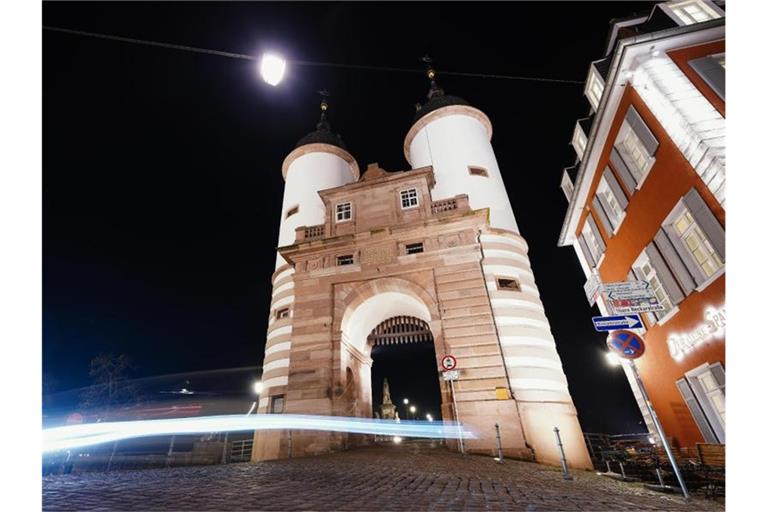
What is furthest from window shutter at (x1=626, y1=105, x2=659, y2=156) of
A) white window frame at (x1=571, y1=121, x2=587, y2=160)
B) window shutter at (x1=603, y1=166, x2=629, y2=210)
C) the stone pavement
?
the stone pavement

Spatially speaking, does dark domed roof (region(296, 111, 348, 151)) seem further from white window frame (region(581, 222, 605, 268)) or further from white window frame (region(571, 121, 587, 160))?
white window frame (region(581, 222, 605, 268))

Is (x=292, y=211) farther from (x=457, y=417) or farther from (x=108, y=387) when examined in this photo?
(x=108, y=387)

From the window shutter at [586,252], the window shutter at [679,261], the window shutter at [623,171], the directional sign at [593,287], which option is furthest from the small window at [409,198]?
the directional sign at [593,287]

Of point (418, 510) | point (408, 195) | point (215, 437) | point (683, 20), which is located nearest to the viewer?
point (418, 510)

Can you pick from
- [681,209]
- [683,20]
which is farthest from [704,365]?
[683,20]

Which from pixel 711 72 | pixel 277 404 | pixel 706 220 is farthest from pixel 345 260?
pixel 711 72

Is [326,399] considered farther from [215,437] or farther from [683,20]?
[683,20]

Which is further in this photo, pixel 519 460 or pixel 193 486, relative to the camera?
pixel 519 460

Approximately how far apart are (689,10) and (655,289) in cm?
1080

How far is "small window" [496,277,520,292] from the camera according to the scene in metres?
17.7

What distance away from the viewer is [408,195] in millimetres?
20016

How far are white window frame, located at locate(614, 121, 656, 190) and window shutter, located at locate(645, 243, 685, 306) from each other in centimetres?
259

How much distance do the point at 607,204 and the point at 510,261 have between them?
17.2 ft

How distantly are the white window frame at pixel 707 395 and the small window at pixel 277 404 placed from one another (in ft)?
56.4
